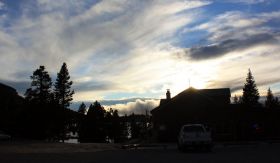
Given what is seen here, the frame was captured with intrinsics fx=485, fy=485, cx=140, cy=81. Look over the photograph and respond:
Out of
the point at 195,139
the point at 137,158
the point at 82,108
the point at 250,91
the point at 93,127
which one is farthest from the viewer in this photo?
the point at 82,108

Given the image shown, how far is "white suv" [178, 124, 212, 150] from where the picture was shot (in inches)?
1231

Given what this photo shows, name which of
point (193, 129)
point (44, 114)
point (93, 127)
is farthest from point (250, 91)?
point (193, 129)

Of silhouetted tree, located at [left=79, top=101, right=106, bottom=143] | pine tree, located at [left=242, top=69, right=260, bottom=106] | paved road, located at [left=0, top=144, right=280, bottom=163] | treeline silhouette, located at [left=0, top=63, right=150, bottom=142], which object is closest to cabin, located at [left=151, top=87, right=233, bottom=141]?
treeline silhouette, located at [left=0, top=63, right=150, bottom=142]

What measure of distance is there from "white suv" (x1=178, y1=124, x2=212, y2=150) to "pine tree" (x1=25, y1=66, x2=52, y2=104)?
184 feet

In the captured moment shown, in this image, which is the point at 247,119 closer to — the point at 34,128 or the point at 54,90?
the point at 34,128

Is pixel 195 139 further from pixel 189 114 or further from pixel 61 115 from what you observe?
pixel 61 115

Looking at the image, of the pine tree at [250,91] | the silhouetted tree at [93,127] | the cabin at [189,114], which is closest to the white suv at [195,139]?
the cabin at [189,114]

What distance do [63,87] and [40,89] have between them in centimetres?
1430

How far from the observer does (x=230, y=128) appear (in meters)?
62.8

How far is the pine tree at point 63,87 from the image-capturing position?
99.1 meters

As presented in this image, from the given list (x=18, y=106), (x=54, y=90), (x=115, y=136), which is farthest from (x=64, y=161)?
(x=115, y=136)

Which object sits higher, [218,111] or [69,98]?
[69,98]

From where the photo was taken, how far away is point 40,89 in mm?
85562

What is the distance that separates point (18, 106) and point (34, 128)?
4.66 metres
